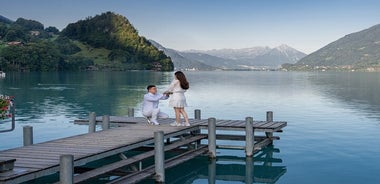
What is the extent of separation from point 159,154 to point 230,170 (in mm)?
4901

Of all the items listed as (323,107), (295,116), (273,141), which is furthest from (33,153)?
(323,107)

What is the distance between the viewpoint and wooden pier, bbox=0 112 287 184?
12.0 meters

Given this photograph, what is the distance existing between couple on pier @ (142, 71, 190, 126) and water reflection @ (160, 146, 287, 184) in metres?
1.99

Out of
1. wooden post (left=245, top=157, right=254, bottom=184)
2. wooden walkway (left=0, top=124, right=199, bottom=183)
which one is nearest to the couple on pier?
wooden walkway (left=0, top=124, right=199, bottom=183)

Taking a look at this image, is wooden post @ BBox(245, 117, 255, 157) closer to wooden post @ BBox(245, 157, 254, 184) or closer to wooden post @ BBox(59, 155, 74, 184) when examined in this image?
wooden post @ BBox(245, 157, 254, 184)

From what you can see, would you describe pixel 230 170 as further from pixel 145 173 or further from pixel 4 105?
pixel 4 105

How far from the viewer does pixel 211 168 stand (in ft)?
66.0

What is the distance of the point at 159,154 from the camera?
1588 cm

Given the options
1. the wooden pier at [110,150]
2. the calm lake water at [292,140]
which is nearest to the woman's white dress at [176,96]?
the wooden pier at [110,150]

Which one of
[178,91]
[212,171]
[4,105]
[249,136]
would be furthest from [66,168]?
[249,136]

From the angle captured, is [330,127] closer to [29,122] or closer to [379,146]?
[379,146]

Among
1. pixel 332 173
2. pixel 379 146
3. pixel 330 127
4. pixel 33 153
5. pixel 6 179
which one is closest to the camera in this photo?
pixel 6 179

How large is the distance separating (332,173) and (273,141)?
24.3ft

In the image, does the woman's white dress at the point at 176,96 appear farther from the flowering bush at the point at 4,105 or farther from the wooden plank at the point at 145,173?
the flowering bush at the point at 4,105
